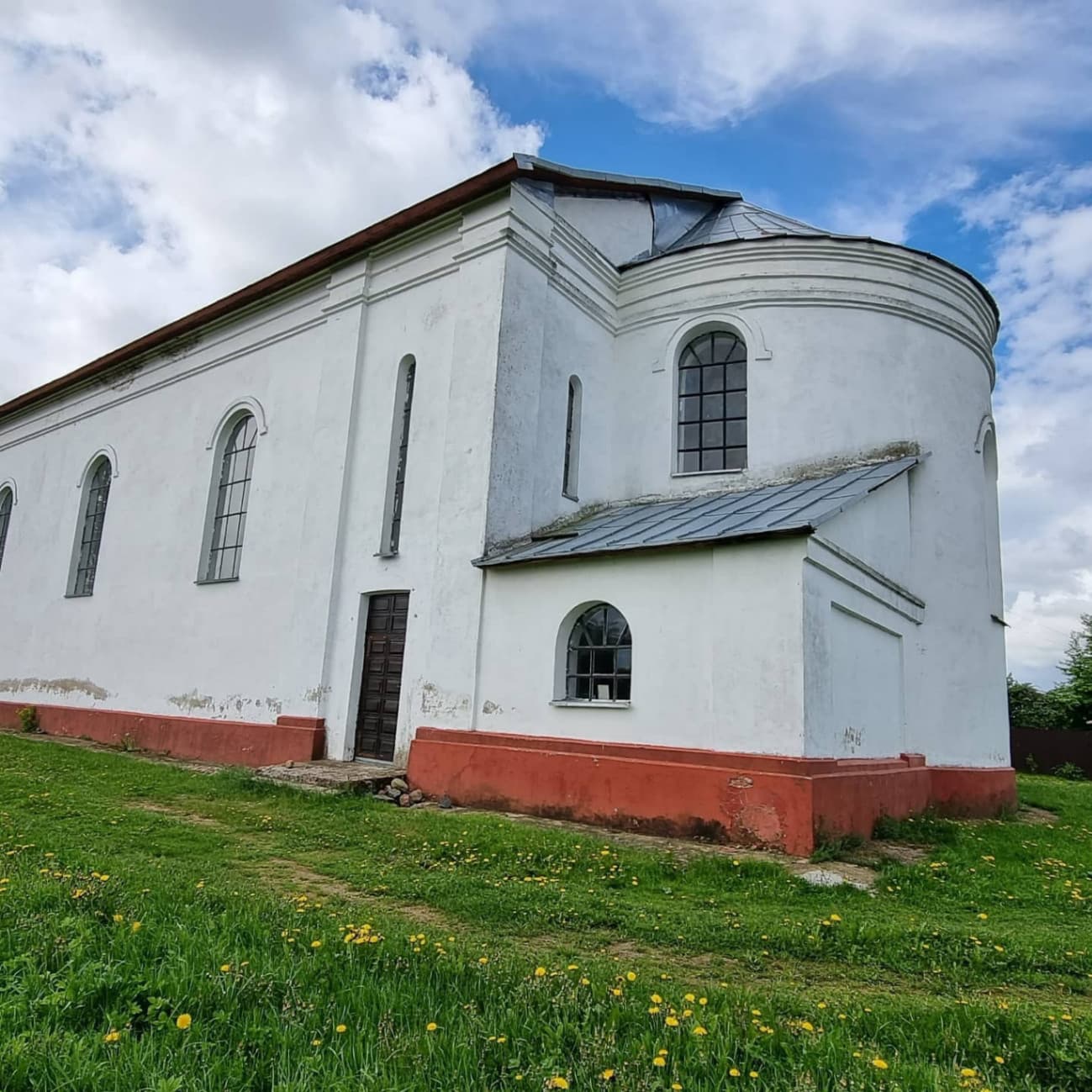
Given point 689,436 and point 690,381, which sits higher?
point 690,381

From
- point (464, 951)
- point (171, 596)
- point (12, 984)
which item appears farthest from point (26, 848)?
point (171, 596)

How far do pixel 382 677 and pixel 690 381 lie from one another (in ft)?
21.4

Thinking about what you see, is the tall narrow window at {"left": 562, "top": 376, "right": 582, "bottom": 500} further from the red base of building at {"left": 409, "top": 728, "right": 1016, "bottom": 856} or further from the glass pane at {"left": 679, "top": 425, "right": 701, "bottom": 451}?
the red base of building at {"left": 409, "top": 728, "right": 1016, "bottom": 856}

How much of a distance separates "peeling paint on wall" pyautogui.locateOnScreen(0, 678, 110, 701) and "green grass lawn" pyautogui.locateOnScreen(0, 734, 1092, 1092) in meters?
9.44

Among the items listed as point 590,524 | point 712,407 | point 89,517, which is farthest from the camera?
point 89,517

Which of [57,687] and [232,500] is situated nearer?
[232,500]

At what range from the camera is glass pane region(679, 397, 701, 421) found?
43.6 ft

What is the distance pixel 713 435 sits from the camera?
13109 mm

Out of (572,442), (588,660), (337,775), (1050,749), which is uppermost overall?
(572,442)

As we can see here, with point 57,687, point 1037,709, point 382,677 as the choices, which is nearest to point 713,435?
point 382,677

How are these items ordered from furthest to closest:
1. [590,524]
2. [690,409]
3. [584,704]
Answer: [690,409] → [590,524] → [584,704]

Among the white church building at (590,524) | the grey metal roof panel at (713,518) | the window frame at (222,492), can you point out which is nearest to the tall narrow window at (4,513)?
the white church building at (590,524)

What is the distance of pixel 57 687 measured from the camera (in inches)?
688

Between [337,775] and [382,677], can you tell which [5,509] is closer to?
[382,677]
